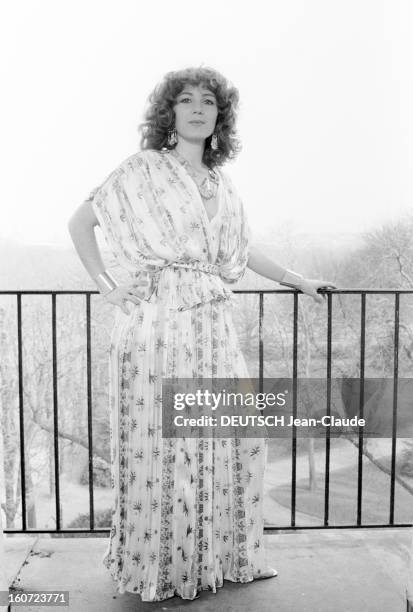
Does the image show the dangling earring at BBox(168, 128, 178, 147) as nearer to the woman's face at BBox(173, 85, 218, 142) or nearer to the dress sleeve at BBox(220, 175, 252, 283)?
the woman's face at BBox(173, 85, 218, 142)

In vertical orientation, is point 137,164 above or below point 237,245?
above

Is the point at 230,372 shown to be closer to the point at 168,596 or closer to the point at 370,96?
the point at 168,596

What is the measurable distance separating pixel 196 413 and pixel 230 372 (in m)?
0.15

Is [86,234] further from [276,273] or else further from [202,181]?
[276,273]

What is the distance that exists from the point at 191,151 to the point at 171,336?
0.53 metres

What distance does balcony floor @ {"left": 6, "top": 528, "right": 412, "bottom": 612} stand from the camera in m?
1.60

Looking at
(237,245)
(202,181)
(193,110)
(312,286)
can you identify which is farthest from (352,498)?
(193,110)

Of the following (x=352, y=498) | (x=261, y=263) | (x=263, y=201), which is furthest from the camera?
(x=352, y=498)

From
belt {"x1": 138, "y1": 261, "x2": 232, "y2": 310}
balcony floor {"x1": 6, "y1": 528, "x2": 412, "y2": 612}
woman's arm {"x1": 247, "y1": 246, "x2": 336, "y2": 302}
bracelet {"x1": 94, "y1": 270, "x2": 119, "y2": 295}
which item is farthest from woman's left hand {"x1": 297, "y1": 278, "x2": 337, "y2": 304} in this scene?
balcony floor {"x1": 6, "y1": 528, "x2": 412, "y2": 612}

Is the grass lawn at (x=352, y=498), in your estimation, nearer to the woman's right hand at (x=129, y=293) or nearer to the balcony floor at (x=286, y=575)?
the balcony floor at (x=286, y=575)

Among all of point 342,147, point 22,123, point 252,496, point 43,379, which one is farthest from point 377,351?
point 252,496

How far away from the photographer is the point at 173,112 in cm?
165

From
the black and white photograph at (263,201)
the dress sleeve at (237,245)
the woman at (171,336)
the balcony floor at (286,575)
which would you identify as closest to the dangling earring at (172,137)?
the woman at (171,336)

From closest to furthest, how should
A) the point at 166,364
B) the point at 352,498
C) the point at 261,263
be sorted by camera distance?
the point at 166,364 < the point at 261,263 < the point at 352,498
